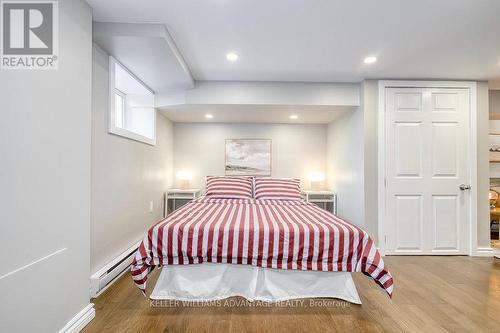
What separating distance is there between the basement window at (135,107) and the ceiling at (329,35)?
0.46 metres

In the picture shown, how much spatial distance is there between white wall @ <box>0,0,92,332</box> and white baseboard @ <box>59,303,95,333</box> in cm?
3

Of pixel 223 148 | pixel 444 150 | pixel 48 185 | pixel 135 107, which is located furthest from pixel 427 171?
pixel 135 107

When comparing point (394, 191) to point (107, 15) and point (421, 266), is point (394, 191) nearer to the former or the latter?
point (421, 266)

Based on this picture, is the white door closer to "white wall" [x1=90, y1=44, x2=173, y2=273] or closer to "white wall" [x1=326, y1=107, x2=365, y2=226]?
"white wall" [x1=326, y1=107, x2=365, y2=226]

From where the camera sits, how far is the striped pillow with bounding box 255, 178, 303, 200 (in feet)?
11.3

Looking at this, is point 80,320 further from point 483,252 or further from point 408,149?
point 483,252

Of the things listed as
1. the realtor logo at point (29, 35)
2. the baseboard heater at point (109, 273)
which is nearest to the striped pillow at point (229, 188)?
the baseboard heater at point (109, 273)

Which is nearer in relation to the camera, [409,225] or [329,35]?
[329,35]

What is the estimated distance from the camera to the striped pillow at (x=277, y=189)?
135 inches

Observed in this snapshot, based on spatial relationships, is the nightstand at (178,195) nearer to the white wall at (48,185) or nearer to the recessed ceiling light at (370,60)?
the white wall at (48,185)

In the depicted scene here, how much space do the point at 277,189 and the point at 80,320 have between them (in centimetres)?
259

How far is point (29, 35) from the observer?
131 centimetres

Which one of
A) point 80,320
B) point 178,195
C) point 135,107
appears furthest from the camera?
point 178,195

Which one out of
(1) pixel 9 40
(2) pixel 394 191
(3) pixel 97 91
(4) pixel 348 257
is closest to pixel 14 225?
(1) pixel 9 40
